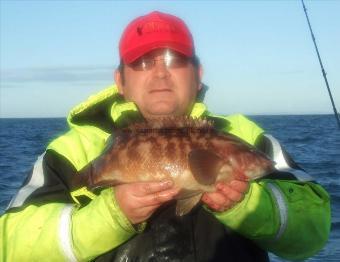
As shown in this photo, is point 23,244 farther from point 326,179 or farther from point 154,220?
point 326,179

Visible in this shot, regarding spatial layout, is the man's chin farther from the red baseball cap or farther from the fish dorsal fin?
the fish dorsal fin

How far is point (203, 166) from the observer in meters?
3.42

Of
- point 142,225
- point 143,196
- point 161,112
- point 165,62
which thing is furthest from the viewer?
point 165,62

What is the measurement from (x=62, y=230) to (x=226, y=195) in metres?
1.02

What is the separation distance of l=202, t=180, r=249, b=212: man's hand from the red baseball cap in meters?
1.21

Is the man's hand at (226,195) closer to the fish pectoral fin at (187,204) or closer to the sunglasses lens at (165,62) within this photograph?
the fish pectoral fin at (187,204)

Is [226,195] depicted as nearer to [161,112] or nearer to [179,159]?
[179,159]

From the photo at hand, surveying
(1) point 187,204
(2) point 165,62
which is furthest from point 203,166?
(2) point 165,62

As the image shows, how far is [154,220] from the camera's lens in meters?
3.90

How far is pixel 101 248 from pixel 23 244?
476 millimetres

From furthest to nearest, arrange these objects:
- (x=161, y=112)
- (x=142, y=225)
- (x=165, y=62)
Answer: (x=165, y=62) → (x=161, y=112) → (x=142, y=225)

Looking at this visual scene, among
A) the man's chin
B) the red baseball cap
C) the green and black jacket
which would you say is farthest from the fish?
the red baseball cap

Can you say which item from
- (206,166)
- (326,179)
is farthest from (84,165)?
(326,179)

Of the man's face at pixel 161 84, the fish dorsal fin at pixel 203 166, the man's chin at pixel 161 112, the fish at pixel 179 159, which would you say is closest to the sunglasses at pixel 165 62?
the man's face at pixel 161 84
